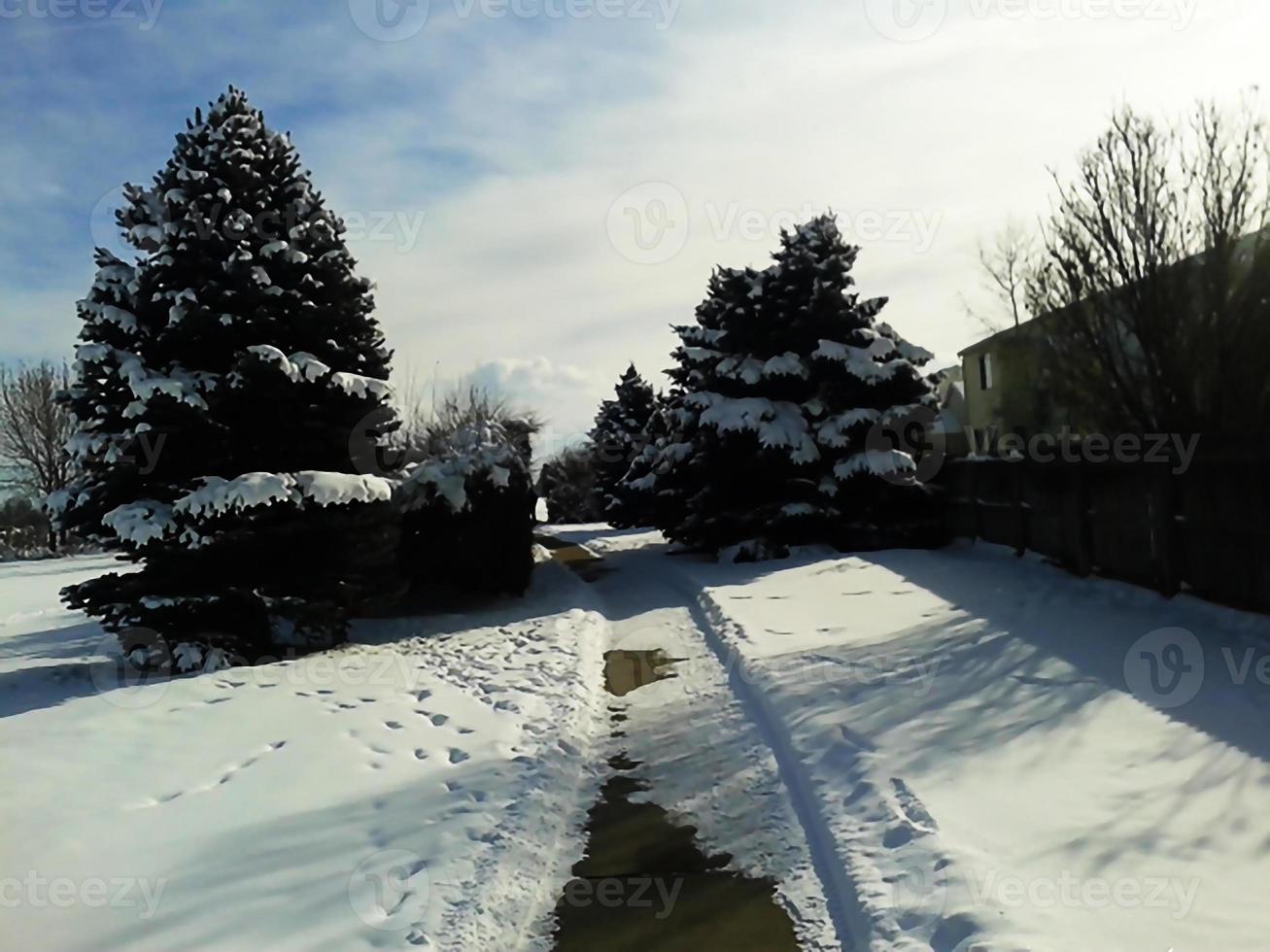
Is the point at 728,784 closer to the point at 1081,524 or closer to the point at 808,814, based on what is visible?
the point at 808,814

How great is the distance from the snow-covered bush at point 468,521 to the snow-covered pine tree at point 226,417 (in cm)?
133

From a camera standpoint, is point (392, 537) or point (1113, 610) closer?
point (1113, 610)

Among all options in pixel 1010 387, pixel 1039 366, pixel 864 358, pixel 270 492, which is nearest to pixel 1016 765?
pixel 270 492

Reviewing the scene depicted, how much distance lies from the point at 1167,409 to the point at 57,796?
42.8 feet

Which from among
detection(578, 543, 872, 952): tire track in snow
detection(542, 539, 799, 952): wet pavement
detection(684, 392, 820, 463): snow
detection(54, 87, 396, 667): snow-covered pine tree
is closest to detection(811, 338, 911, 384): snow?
detection(684, 392, 820, 463): snow

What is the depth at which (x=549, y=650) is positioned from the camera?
11430 mm

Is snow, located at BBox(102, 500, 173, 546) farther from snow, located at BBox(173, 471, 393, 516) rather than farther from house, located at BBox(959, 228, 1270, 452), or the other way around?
house, located at BBox(959, 228, 1270, 452)

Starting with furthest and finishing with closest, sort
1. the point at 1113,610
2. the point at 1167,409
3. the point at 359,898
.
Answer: the point at 1167,409
the point at 1113,610
the point at 359,898

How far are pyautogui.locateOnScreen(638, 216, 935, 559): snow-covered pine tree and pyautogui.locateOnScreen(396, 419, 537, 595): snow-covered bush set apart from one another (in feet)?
17.8

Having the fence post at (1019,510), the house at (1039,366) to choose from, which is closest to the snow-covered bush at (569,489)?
the house at (1039,366)

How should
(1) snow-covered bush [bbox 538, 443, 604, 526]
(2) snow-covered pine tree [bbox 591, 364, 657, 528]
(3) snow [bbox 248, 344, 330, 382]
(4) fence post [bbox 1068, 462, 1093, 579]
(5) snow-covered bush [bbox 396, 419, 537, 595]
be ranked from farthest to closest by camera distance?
(1) snow-covered bush [bbox 538, 443, 604, 526] < (2) snow-covered pine tree [bbox 591, 364, 657, 528] < (5) snow-covered bush [bbox 396, 419, 537, 595] < (4) fence post [bbox 1068, 462, 1093, 579] < (3) snow [bbox 248, 344, 330, 382]

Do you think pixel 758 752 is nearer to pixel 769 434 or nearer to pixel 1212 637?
pixel 1212 637

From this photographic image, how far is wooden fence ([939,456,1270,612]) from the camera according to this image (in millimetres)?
8586

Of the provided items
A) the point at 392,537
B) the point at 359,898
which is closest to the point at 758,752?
the point at 359,898
